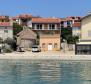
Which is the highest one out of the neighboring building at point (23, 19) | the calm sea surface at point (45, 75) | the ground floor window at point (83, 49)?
the neighboring building at point (23, 19)

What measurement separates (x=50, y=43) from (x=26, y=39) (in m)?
5.96

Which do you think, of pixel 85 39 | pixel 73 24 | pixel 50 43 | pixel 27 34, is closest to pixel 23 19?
pixel 73 24

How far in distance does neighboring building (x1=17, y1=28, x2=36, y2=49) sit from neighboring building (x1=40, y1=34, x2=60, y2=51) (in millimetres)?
3402

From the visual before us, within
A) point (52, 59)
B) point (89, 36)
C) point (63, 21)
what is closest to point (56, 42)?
point (89, 36)

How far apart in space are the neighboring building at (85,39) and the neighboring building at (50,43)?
6.10 m

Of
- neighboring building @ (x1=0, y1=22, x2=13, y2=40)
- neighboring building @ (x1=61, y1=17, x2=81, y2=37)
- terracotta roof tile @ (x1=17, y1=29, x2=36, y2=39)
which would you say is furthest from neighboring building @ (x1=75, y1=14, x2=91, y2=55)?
neighboring building @ (x1=0, y1=22, x2=13, y2=40)

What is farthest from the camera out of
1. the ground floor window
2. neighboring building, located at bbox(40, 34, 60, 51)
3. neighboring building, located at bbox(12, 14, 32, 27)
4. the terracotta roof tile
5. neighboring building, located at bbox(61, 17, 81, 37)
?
neighboring building, located at bbox(12, 14, 32, 27)

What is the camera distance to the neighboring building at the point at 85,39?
60875 millimetres

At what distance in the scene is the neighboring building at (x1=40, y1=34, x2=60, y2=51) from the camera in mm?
72125

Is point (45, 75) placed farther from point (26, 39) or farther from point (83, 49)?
point (26, 39)

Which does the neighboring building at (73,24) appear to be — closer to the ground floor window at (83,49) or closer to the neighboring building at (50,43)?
the neighboring building at (50,43)

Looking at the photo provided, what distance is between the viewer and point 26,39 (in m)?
76.3

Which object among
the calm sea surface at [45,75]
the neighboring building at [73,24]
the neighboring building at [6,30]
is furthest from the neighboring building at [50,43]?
the calm sea surface at [45,75]

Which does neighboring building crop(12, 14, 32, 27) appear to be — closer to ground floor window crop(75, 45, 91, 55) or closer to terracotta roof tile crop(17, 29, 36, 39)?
terracotta roof tile crop(17, 29, 36, 39)
